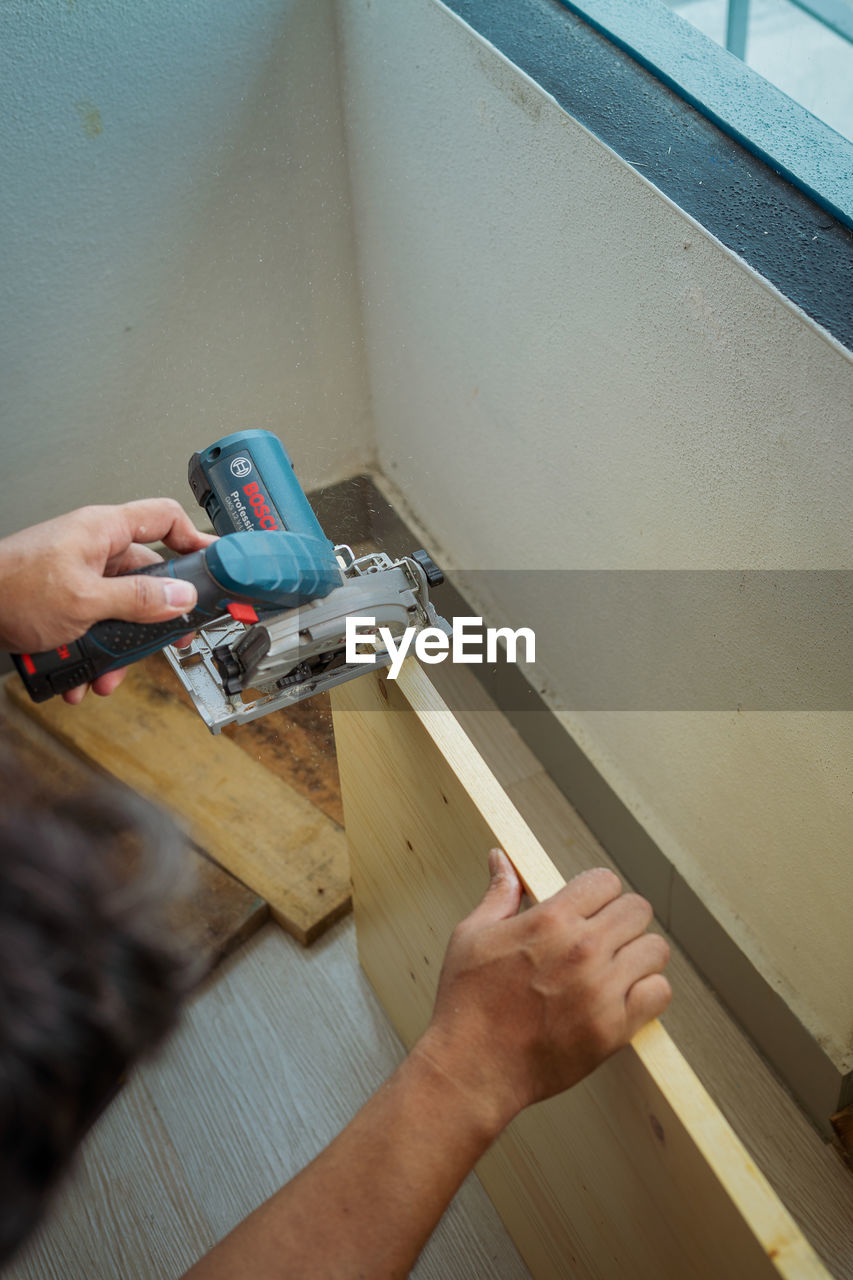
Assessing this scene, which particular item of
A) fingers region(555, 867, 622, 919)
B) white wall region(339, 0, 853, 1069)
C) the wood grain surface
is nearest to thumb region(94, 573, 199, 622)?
fingers region(555, 867, 622, 919)

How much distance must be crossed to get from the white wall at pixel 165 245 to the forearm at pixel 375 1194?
1.31m

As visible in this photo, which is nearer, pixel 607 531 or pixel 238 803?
pixel 607 531

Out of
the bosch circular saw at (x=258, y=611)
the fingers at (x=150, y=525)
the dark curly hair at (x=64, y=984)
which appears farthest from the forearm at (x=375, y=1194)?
the fingers at (x=150, y=525)

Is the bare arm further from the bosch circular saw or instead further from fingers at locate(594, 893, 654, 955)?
the bosch circular saw

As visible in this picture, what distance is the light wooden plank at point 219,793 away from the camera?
60.1 inches

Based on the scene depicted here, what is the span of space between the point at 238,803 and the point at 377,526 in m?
0.62

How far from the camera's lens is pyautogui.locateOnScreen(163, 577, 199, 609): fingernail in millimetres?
908

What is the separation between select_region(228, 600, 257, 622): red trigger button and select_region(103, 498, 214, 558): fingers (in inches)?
5.6

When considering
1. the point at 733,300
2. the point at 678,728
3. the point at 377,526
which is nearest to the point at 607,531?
the point at 678,728

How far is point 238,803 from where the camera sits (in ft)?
5.37

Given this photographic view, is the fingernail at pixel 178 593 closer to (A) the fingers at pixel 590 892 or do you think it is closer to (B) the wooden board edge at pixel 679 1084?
(B) the wooden board edge at pixel 679 1084

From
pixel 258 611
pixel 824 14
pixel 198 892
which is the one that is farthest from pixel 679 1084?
pixel 824 14

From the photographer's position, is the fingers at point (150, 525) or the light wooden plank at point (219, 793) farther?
the light wooden plank at point (219, 793)

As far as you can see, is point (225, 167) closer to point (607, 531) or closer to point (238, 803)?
point (607, 531)
